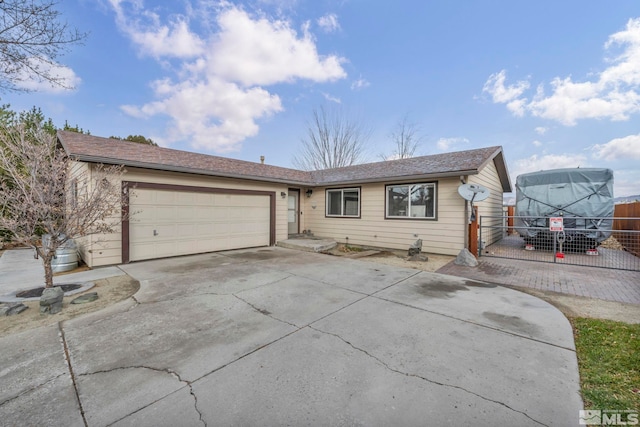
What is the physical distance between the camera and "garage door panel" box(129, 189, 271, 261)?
7066 millimetres

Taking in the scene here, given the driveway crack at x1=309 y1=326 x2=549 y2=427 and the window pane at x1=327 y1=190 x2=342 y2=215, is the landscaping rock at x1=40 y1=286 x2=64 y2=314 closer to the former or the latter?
the driveway crack at x1=309 y1=326 x2=549 y2=427

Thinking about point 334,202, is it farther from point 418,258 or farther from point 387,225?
point 418,258

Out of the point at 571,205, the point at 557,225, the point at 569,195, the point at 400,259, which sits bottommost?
the point at 400,259

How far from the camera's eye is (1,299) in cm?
410

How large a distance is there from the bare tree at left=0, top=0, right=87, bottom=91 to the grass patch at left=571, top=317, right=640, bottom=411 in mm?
9565

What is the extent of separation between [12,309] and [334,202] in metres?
9.02

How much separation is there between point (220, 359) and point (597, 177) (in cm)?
1109

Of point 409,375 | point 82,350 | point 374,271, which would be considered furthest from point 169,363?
point 374,271

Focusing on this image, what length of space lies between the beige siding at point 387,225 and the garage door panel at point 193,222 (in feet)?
8.03

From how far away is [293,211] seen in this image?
11.7 meters

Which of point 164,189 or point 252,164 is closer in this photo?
point 164,189

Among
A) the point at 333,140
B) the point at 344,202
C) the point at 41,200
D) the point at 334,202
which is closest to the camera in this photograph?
the point at 41,200

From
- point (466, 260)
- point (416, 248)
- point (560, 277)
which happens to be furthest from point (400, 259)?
point (560, 277)

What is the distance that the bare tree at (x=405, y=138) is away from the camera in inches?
780
